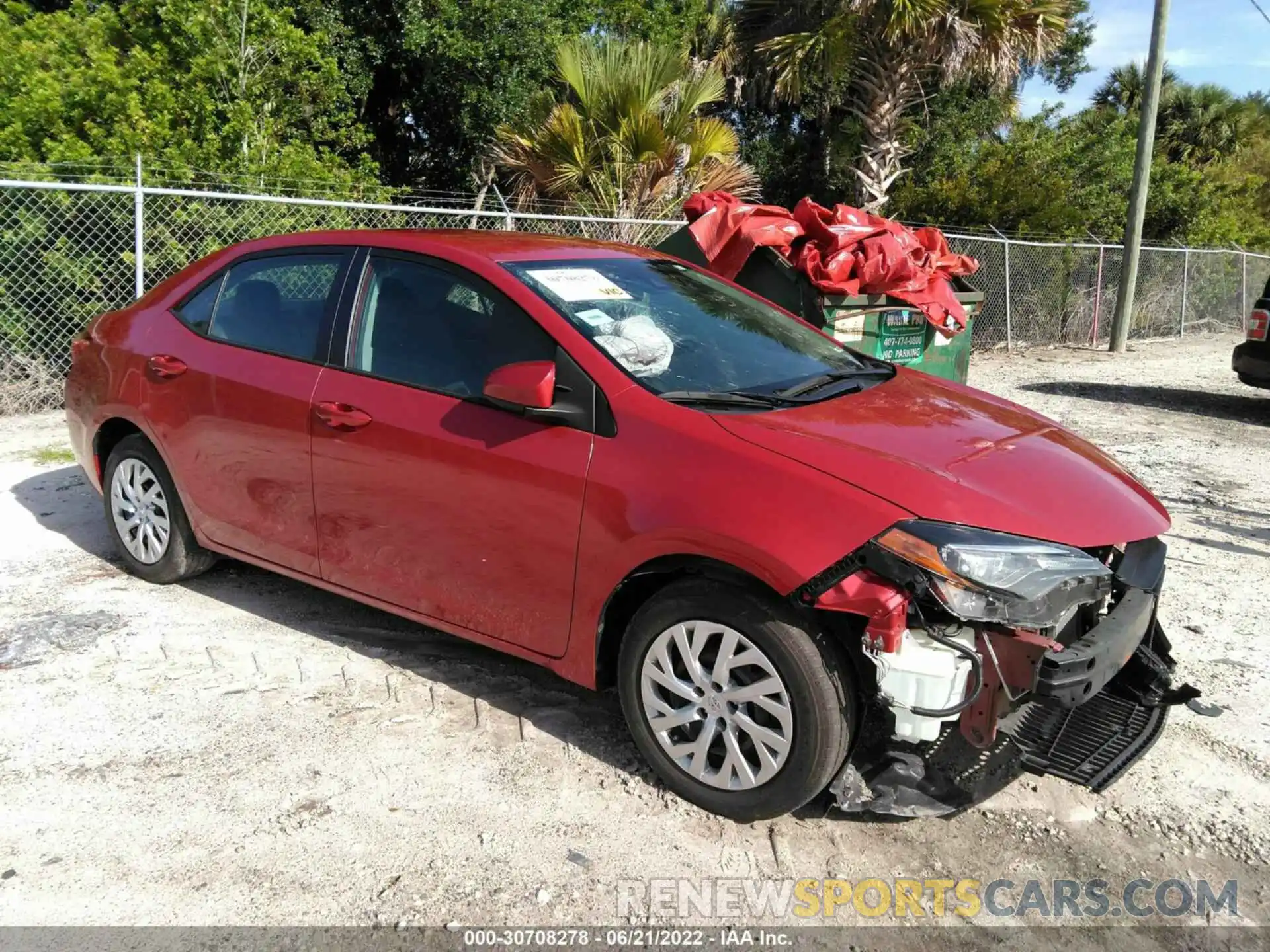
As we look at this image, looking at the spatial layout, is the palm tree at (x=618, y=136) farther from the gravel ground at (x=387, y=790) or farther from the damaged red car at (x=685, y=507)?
the gravel ground at (x=387, y=790)

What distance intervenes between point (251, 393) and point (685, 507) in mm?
2038

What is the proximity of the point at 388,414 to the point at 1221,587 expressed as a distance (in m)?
4.08

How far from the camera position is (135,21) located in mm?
10727

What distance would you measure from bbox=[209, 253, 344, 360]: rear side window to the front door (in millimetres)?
220

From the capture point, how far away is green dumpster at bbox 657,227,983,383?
7500 mm

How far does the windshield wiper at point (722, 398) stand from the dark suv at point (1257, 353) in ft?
29.1

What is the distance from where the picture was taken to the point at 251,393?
407 centimetres

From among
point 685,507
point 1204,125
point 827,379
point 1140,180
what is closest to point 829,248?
point 827,379

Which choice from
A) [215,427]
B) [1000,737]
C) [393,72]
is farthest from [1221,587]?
[393,72]

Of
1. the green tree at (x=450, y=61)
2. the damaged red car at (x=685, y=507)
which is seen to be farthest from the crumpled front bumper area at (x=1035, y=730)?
the green tree at (x=450, y=61)

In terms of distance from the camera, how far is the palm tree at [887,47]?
13.8m

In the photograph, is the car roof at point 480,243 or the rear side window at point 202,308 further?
the rear side window at point 202,308

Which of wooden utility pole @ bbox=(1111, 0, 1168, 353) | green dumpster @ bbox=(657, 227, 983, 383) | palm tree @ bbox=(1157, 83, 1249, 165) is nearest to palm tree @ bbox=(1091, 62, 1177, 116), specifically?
palm tree @ bbox=(1157, 83, 1249, 165)

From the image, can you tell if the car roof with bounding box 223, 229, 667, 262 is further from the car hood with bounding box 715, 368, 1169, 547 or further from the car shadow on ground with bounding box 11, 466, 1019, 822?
the car shadow on ground with bounding box 11, 466, 1019, 822
